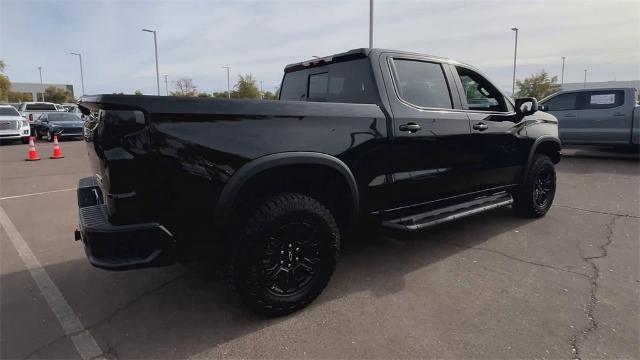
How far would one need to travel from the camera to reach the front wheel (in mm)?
4855

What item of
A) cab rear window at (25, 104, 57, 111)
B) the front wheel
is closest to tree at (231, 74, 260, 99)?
cab rear window at (25, 104, 57, 111)

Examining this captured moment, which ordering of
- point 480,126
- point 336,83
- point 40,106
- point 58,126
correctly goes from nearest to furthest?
point 336,83 → point 480,126 → point 58,126 → point 40,106

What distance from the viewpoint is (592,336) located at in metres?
2.60

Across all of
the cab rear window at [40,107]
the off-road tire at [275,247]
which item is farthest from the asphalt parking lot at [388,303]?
the cab rear window at [40,107]

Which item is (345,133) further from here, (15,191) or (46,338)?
(15,191)

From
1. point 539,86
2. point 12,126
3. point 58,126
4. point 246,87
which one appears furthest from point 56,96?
point 539,86

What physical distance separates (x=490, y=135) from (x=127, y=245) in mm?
3475

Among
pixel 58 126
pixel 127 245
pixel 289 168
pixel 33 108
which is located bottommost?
pixel 127 245

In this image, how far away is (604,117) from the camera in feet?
33.5

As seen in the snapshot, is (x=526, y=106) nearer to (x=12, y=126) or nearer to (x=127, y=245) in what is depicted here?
(x=127, y=245)

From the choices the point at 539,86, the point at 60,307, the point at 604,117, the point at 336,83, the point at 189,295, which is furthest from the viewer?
the point at 539,86

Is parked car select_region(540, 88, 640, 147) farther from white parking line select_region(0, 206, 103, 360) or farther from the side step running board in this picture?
white parking line select_region(0, 206, 103, 360)

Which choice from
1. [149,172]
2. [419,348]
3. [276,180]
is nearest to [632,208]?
[419,348]

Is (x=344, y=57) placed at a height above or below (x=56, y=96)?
below
